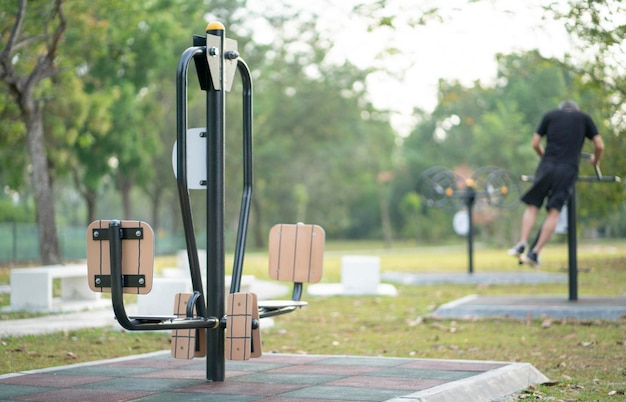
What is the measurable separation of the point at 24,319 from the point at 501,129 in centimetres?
4141

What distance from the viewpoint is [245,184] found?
21.9 ft

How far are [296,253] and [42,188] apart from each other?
16.7 m

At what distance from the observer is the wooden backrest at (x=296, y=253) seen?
6801mm

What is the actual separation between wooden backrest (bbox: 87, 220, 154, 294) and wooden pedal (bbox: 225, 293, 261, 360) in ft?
2.69

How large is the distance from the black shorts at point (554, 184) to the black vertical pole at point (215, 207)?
582cm

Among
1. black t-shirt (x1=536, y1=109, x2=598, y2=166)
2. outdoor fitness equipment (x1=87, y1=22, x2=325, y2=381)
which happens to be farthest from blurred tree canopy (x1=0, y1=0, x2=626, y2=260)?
outdoor fitness equipment (x1=87, y1=22, x2=325, y2=381)

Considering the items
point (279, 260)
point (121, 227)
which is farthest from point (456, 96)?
point (121, 227)

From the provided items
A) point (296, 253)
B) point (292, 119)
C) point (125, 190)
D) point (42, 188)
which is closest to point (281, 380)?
point (296, 253)

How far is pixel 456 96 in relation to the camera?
24.5 meters

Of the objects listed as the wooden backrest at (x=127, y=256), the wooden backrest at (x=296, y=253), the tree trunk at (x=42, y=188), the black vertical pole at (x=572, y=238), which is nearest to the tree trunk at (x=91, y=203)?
the tree trunk at (x=42, y=188)

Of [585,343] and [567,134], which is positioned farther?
[567,134]

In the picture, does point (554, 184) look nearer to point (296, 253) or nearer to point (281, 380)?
point (296, 253)

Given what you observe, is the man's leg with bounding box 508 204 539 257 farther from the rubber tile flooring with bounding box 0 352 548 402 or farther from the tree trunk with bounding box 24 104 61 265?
the tree trunk with bounding box 24 104 61 265

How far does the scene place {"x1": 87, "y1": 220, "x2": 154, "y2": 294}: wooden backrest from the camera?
213 inches
